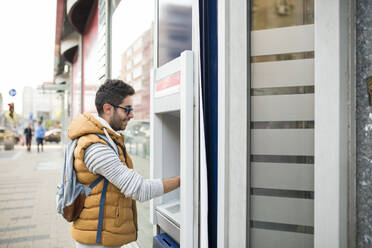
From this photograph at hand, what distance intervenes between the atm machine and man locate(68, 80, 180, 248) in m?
0.19

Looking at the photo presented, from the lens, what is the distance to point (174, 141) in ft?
6.90

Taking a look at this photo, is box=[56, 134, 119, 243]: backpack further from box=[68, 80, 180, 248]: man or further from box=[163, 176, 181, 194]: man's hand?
box=[163, 176, 181, 194]: man's hand

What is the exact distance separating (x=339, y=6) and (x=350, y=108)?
369 millimetres

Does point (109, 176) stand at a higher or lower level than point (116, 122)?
lower

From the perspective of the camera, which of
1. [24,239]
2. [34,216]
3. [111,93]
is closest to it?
[111,93]

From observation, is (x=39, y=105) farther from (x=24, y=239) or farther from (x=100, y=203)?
(x=100, y=203)

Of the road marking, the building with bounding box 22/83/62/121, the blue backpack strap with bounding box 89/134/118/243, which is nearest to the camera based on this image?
the blue backpack strap with bounding box 89/134/118/243

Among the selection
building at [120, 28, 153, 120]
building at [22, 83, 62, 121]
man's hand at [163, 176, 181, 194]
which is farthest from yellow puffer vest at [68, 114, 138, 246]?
building at [22, 83, 62, 121]

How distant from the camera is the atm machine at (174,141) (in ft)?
5.10

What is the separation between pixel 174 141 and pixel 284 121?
99cm

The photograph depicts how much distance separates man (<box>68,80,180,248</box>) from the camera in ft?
5.19

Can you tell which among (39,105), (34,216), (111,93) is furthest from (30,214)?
(39,105)

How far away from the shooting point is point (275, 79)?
50.5 inches

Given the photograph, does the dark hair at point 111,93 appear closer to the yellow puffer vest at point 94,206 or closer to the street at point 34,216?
the yellow puffer vest at point 94,206
